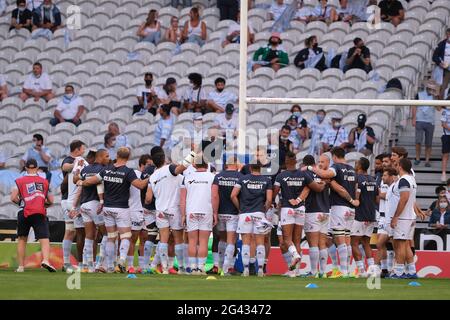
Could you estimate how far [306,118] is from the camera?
25391 mm


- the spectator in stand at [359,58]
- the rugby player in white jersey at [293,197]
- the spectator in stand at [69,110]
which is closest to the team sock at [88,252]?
the rugby player in white jersey at [293,197]

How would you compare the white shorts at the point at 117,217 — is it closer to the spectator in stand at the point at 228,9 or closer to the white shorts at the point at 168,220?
the white shorts at the point at 168,220

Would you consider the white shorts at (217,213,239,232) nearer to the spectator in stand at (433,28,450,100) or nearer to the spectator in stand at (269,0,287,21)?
the spectator in stand at (433,28,450,100)

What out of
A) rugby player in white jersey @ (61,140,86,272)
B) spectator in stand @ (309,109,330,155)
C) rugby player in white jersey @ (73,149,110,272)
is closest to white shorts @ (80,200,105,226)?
rugby player in white jersey @ (73,149,110,272)

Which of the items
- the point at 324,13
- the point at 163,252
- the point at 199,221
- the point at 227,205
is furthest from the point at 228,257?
the point at 324,13

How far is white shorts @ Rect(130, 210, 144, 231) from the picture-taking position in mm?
21031

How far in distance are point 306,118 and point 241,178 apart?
5091 mm

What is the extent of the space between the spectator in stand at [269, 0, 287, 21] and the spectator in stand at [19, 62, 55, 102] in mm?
5000

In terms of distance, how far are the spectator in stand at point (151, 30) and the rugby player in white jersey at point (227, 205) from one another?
29.1 ft

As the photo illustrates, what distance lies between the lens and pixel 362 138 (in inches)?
960

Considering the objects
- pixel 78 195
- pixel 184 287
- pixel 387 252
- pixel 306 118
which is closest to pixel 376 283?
pixel 184 287

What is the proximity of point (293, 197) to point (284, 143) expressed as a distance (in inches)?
144

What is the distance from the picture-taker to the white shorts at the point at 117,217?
20406 millimetres

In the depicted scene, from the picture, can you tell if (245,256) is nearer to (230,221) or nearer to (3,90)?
(230,221)
